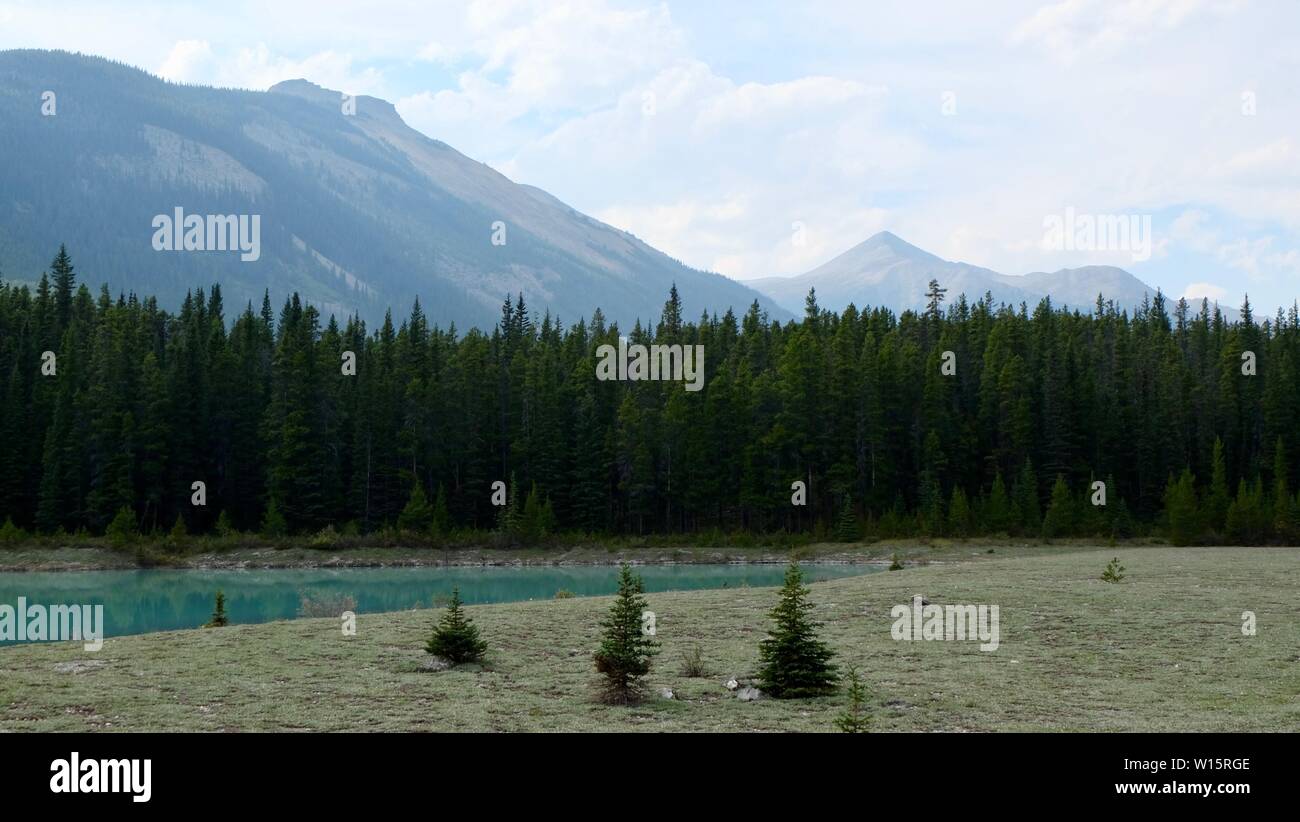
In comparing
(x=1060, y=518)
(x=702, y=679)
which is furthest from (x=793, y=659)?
(x=1060, y=518)

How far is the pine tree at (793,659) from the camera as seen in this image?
18.3 metres

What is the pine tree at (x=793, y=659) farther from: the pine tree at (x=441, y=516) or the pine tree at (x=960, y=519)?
the pine tree at (x=441, y=516)

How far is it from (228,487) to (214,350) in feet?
48.3

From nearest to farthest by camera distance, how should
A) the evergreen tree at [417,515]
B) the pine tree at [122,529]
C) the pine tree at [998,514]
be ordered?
the pine tree at [122,529] → the pine tree at [998,514] → the evergreen tree at [417,515]

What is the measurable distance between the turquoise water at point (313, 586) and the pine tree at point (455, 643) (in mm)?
16833

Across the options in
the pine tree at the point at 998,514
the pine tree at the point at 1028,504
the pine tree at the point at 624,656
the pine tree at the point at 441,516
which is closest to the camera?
the pine tree at the point at 624,656

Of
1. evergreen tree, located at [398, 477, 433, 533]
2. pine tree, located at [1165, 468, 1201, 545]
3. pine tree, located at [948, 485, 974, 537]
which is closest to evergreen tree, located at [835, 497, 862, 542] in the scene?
pine tree, located at [948, 485, 974, 537]

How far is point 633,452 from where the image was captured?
9019 centimetres

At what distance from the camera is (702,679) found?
19922 mm

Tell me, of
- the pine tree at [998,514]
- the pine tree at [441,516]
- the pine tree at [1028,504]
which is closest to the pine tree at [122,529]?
the pine tree at [441,516]

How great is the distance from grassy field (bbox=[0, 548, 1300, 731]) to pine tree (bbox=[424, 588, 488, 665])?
18.7 inches

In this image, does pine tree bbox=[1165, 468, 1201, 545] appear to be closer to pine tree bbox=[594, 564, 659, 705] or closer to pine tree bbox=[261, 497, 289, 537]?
pine tree bbox=[594, 564, 659, 705]

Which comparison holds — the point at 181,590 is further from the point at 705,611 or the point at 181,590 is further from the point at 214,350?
the point at 214,350

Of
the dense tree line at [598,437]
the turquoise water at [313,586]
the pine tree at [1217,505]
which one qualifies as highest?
the dense tree line at [598,437]
